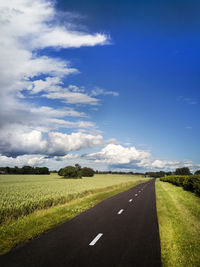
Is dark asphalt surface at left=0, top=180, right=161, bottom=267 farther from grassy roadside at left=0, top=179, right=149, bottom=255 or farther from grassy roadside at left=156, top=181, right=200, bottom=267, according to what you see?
grassy roadside at left=0, top=179, right=149, bottom=255

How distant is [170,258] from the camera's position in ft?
19.9

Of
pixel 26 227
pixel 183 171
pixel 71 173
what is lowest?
pixel 26 227

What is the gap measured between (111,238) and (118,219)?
3650mm

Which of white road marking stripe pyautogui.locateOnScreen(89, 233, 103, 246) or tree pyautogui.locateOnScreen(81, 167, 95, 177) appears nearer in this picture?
white road marking stripe pyautogui.locateOnScreen(89, 233, 103, 246)

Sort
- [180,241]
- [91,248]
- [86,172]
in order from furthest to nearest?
[86,172] < [180,241] < [91,248]

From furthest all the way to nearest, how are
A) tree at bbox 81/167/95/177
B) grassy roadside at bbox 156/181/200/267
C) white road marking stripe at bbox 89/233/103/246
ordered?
tree at bbox 81/167/95/177, white road marking stripe at bbox 89/233/103/246, grassy roadside at bbox 156/181/200/267

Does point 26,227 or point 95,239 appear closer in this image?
point 95,239

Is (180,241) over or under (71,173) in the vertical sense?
under

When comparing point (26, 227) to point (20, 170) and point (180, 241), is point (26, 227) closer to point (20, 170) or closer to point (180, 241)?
point (180, 241)

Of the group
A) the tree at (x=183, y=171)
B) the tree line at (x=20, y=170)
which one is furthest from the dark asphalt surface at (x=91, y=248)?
the tree at (x=183, y=171)

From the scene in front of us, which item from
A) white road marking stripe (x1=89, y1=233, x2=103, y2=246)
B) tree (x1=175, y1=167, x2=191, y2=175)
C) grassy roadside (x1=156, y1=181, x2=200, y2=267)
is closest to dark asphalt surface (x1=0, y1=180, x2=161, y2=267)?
white road marking stripe (x1=89, y1=233, x2=103, y2=246)

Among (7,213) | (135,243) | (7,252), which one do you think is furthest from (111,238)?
(7,213)

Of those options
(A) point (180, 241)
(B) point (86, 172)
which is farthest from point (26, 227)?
(B) point (86, 172)

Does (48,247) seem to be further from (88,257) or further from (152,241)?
(152,241)
